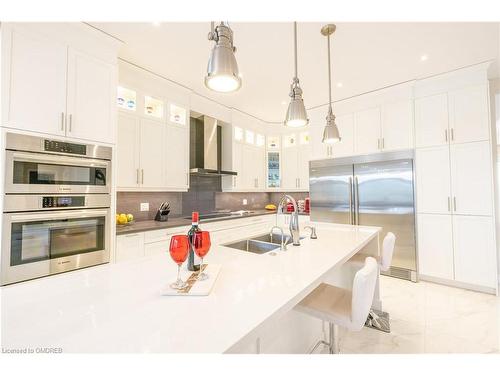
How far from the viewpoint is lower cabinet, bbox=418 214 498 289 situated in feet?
8.55

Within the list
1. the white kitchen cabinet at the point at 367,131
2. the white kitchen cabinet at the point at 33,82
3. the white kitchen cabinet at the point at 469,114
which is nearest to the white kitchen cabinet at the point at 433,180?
the white kitchen cabinet at the point at 469,114

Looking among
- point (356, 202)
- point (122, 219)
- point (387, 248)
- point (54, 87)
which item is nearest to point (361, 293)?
point (387, 248)

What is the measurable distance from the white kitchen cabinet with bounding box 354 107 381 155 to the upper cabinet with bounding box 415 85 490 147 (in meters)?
0.47

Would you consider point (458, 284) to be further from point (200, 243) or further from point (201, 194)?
point (201, 194)

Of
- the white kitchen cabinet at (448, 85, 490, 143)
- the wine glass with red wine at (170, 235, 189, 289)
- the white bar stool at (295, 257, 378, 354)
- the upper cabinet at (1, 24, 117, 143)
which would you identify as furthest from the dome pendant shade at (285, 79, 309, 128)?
the white kitchen cabinet at (448, 85, 490, 143)

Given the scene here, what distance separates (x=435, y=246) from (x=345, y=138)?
187cm

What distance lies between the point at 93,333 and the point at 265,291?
0.54 m

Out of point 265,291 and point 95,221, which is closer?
point 265,291

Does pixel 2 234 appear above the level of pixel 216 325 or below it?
above

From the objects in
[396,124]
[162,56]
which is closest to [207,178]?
[162,56]

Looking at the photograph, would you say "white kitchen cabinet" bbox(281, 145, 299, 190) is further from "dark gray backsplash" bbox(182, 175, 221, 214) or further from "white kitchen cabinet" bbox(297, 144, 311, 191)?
"dark gray backsplash" bbox(182, 175, 221, 214)
